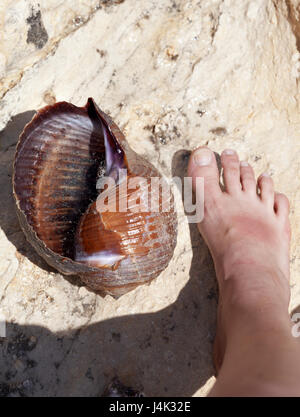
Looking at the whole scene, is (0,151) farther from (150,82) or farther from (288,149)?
(288,149)

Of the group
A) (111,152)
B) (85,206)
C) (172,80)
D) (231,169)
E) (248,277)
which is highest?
(172,80)

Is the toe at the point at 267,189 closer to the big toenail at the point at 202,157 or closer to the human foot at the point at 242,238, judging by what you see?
the human foot at the point at 242,238

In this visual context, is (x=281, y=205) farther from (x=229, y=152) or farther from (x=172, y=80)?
(x=172, y=80)

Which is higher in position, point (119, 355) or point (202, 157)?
point (202, 157)

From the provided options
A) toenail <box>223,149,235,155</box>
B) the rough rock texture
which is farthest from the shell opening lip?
toenail <box>223,149,235,155</box>

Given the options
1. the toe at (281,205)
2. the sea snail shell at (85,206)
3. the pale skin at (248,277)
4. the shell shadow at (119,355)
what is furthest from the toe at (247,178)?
the shell shadow at (119,355)

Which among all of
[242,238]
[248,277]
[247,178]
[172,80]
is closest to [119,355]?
[248,277]

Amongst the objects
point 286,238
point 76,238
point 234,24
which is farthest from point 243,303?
point 234,24

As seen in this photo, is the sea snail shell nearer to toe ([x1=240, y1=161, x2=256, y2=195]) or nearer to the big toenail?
the big toenail
